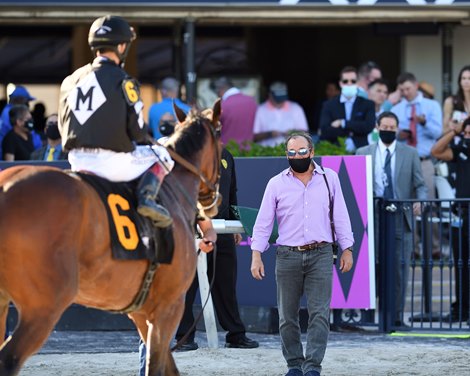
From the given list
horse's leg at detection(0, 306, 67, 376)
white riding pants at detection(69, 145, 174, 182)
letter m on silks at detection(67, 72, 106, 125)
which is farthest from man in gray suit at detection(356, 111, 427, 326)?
horse's leg at detection(0, 306, 67, 376)

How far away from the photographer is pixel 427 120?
14680 millimetres

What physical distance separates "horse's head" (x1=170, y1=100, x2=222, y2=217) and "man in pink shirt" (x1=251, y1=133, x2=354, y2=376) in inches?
39.1

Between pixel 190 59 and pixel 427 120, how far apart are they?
2988 mm

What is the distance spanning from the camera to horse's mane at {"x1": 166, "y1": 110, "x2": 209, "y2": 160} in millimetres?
8383

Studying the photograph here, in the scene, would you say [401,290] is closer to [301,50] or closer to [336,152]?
[336,152]

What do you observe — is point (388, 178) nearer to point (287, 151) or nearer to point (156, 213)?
point (287, 151)

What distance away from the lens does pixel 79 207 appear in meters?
7.06

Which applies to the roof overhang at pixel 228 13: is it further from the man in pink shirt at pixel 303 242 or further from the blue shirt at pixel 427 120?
the man in pink shirt at pixel 303 242

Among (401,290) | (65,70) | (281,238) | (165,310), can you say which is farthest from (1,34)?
(165,310)

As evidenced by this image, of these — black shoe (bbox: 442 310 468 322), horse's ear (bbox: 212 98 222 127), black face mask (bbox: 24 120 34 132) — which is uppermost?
black face mask (bbox: 24 120 34 132)

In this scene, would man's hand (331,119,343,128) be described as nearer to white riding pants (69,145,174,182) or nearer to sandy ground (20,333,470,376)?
sandy ground (20,333,470,376)

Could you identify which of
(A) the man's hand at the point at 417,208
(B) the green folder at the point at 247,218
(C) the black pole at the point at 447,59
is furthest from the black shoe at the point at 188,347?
(C) the black pole at the point at 447,59

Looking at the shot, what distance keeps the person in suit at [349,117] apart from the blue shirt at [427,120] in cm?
87

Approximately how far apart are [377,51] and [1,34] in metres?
5.84
